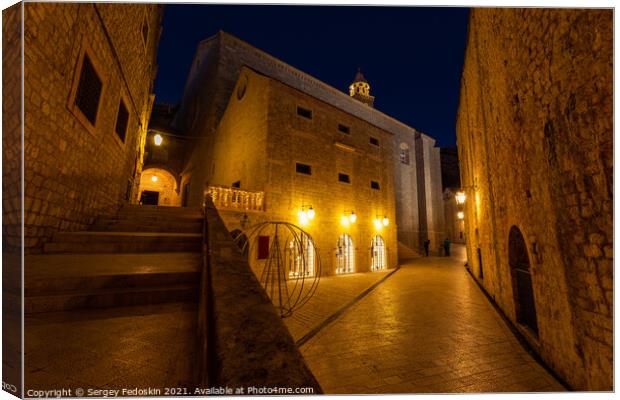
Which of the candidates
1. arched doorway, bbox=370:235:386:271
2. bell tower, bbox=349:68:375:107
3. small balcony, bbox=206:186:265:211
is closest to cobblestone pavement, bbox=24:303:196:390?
small balcony, bbox=206:186:265:211

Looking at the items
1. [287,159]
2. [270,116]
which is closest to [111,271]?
[287,159]

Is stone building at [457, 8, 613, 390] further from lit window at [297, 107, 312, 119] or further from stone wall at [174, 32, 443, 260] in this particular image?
stone wall at [174, 32, 443, 260]

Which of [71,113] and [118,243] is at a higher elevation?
[71,113]

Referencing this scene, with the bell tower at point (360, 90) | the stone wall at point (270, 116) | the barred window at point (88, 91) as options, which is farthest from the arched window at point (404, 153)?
the barred window at point (88, 91)

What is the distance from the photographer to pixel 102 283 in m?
2.77

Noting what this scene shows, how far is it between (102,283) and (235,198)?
712cm

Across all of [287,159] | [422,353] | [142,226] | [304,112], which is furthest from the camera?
[304,112]

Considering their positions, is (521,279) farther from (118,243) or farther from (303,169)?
(303,169)

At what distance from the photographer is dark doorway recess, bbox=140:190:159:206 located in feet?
62.7

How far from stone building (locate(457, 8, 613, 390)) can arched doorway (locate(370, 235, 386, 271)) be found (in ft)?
26.7

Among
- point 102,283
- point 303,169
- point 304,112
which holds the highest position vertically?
point 304,112

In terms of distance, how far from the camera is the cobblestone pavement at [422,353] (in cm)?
319

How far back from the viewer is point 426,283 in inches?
372

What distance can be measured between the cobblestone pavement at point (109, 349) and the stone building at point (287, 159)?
698 centimetres
